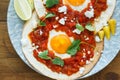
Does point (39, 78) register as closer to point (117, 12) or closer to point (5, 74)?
point (5, 74)

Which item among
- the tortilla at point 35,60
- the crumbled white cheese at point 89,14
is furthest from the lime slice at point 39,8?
the crumbled white cheese at point 89,14

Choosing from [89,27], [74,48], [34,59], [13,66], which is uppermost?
[89,27]

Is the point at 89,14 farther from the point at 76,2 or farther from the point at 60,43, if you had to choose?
the point at 60,43

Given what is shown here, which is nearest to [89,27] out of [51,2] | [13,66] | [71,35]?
[71,35]

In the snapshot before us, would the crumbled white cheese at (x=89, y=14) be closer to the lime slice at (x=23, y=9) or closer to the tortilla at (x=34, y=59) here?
the tortilla at (x=34, y=59)

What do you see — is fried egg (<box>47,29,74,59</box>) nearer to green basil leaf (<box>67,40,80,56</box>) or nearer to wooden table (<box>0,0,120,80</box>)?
green basil leaf (<box>67,40,80,56</box>)

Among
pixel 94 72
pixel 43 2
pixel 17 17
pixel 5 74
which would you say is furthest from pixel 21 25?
pixel 94 72

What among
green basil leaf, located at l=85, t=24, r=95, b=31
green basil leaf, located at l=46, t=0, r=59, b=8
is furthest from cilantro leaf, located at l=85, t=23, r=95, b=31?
green basil leaf, located at l=46, t=0, r=59, b=8
